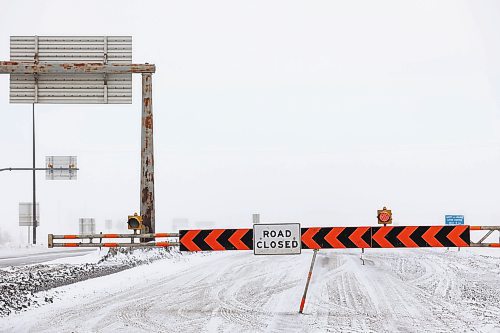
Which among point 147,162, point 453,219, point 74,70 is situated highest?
point 74,70

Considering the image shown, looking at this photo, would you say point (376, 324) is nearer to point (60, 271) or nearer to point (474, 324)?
point (474, 324)

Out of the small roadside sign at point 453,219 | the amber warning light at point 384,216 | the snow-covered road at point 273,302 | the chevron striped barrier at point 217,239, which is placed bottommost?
the snow-covered road at point 273,302

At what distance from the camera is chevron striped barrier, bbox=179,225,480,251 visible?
12.6 meters

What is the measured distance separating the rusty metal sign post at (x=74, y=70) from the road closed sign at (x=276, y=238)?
998cm

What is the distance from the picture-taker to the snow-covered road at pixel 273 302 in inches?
468

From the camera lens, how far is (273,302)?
48.4ft

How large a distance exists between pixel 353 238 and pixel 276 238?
4.95 feet

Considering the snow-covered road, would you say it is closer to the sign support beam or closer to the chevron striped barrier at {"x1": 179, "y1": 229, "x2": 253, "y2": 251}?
the chevron striped barrier at {"x1": 179, "y1": 229, "x2": 253, "y2": 251}

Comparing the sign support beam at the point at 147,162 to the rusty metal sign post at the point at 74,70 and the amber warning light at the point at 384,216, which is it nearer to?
the rusty metal sign post at the point at 74,70

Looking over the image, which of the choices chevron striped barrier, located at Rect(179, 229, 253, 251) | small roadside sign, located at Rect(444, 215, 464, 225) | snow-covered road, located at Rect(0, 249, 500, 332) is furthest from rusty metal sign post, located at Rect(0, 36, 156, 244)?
small roadside sign, located at Rect(444, 215, 464, 225)

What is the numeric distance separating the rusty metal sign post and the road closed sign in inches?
393

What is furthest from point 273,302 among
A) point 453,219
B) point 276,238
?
point 453,219

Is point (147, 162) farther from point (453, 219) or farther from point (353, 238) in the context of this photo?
point (453, 219)

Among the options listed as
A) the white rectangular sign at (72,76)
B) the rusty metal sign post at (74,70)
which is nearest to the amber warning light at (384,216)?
the rusty metal sign post at (74,70)
